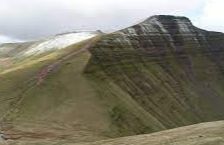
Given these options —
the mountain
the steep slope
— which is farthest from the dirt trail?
the steep slope

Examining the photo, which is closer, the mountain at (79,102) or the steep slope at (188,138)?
the steep slope at (188,138)

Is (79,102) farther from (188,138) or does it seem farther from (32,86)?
(188,138)

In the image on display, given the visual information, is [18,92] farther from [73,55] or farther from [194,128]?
[194,128]

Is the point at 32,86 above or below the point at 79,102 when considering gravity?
above

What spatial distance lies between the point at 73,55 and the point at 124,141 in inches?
4000

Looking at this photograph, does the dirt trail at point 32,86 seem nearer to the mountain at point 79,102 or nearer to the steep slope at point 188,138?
the mountain at point 79,102

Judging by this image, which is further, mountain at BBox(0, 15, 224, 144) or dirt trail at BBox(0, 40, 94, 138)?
mountain at BBox(0, 15, 224, 144)

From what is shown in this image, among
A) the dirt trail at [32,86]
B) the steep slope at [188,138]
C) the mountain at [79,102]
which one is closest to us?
the steep slope at [188,138]

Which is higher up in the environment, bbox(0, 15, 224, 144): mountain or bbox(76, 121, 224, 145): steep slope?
bbox(76, 121, 224, 145): steep slope

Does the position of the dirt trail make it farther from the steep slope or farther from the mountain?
the steep slope

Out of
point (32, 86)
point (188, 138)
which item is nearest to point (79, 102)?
point (32, 86)

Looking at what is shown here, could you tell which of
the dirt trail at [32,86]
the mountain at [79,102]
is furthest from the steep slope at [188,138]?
the dirt trail at [32,86]

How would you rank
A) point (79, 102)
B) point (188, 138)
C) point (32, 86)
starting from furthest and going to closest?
point (32, 86)
point (79, 102)
point (188, 138)

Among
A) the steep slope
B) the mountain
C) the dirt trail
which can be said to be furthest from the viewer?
the mountain
